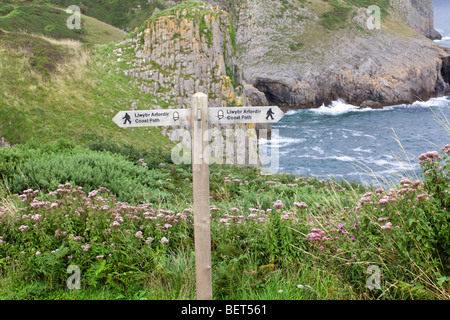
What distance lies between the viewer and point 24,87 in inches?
696

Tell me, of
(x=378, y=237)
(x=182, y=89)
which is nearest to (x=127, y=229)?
(x=378, y=237)

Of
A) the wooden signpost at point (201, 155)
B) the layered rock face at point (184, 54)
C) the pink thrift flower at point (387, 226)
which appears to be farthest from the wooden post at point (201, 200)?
the layered rock face at point (184, 54)

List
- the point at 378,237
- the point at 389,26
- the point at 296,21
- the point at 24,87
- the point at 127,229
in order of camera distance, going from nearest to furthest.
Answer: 1. the point at 378,237
2. the point at 127,229
3. the point at 24,87
4. the point at 296,21
5. the point at 389,26

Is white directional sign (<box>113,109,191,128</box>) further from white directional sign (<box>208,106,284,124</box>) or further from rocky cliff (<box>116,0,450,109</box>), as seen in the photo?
rocky cliff (<box>116,0,450,109</box>)

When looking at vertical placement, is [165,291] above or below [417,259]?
below

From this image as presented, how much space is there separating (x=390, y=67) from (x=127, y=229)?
6525 centimetres

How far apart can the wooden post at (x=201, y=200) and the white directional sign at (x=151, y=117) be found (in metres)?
0.15

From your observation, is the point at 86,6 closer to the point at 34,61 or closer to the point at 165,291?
the point at 34,61

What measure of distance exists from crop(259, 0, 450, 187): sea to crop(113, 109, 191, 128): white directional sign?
20.5 metres

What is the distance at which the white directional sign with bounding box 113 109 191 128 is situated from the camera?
4031 millimetres

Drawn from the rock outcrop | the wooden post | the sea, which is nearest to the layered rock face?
the sea

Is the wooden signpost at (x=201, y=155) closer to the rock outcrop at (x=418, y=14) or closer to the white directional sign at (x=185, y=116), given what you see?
the white directional sign at (x=185, y=116)

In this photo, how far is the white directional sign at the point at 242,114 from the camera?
4023 millimetres

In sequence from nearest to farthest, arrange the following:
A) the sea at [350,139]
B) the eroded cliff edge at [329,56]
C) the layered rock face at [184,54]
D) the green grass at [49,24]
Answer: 1. the layered rock face at [184,54]
2. the sea at [350,139]
3. the green grass at [49,24]
4. the eroded cliff edge at [329,56]
